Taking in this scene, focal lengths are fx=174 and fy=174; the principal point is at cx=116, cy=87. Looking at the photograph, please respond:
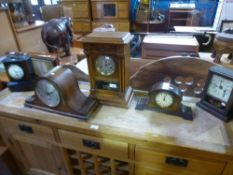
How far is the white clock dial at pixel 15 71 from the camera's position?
91cm

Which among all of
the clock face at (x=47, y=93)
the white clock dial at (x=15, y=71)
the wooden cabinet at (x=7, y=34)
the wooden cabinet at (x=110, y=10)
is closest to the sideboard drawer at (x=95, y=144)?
the clock face at (x=47, y=93)

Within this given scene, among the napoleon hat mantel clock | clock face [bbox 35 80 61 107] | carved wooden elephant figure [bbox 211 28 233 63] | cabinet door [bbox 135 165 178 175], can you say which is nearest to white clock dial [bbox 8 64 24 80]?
the napoleon hat mantel clock

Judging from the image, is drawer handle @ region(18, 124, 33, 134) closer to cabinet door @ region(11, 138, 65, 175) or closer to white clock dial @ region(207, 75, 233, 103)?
cabinet door @ region(11, 138, 65, 175)

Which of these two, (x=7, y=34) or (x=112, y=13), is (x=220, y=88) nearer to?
(x=7, y=34)

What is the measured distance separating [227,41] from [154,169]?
79cm

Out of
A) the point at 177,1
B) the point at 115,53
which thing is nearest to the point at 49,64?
the point at 115,53

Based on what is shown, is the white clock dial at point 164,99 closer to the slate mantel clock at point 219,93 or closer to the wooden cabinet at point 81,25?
the slate mantel clock at point 219,93

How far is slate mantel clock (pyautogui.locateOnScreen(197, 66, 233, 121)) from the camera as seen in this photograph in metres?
0.66

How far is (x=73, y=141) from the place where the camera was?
2.63ft

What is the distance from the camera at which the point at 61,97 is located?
2.43 ft

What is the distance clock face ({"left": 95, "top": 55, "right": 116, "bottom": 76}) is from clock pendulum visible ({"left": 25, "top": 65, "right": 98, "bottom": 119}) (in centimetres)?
14

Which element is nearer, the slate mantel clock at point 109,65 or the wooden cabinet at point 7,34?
the slate mantel clock at point 109,65

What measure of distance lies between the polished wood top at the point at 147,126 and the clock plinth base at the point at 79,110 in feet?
0.06

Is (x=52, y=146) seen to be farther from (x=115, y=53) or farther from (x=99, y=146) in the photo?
(x=115, y=53)
